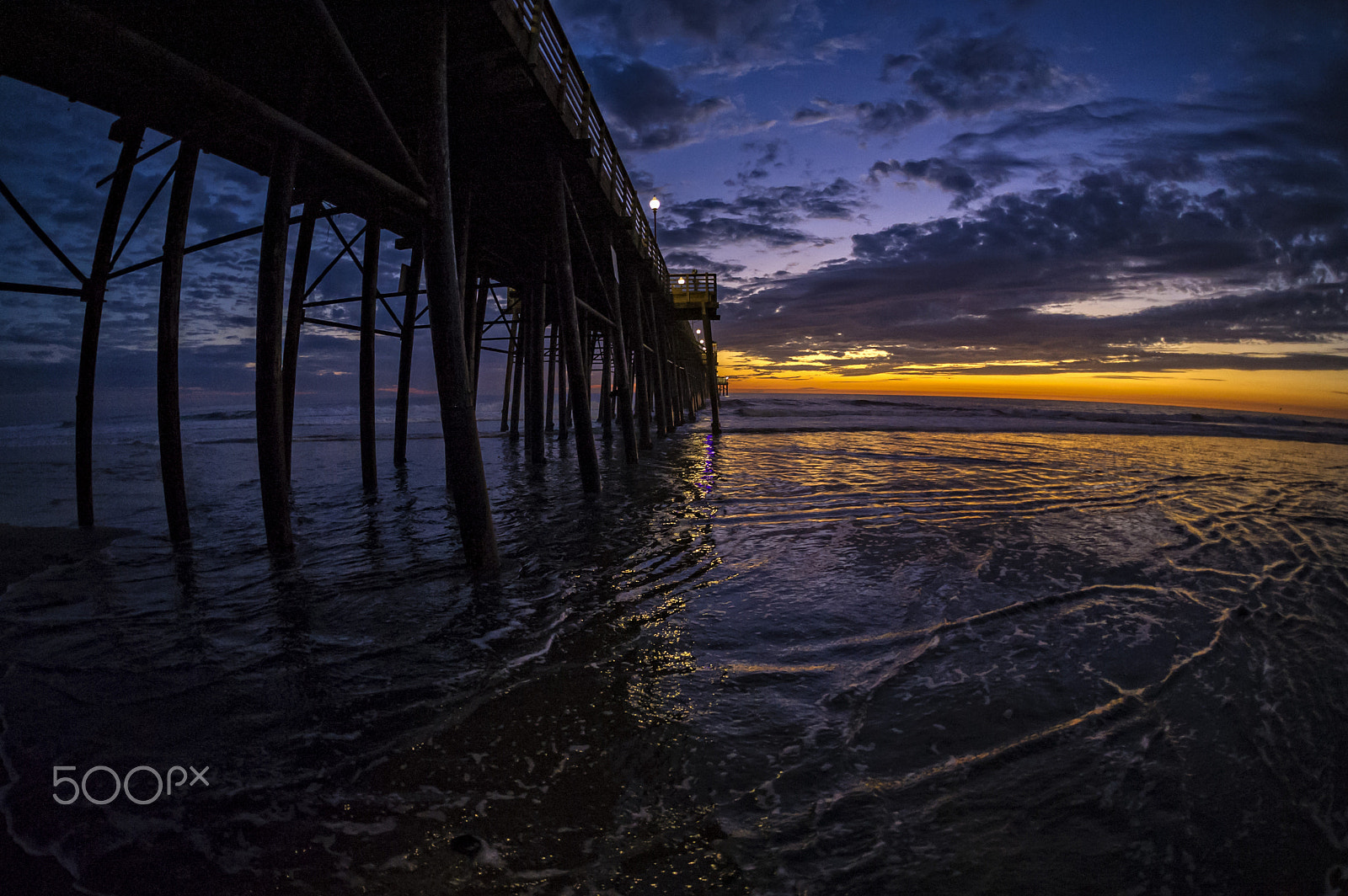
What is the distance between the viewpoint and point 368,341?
8234 mm

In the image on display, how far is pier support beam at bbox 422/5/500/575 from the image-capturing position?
4379mm

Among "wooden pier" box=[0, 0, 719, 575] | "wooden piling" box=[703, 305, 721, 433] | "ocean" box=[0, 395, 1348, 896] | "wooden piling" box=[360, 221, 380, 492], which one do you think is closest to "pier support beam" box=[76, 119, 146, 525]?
"wooden pier" box=[0, 0, 719, 575]

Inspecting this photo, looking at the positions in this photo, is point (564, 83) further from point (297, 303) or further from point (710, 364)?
point (710, 364)

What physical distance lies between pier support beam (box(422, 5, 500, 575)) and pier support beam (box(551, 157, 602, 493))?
3233 mm

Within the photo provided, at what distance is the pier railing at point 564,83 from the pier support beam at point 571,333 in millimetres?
771

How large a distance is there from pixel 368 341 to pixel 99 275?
288 centimetres

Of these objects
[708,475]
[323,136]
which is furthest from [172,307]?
[708,475]

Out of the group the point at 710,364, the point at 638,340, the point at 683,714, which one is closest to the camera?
the point at 683,714

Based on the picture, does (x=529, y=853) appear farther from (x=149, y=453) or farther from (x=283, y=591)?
(x=149, y=453)

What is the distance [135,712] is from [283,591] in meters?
1.85

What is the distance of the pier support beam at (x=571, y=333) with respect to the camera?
7930mm

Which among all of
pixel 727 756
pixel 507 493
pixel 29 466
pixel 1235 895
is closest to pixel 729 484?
pixel 507 493

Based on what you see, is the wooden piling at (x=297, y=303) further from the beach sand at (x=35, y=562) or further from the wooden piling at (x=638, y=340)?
the wooden piling at (x=638, y=340)
